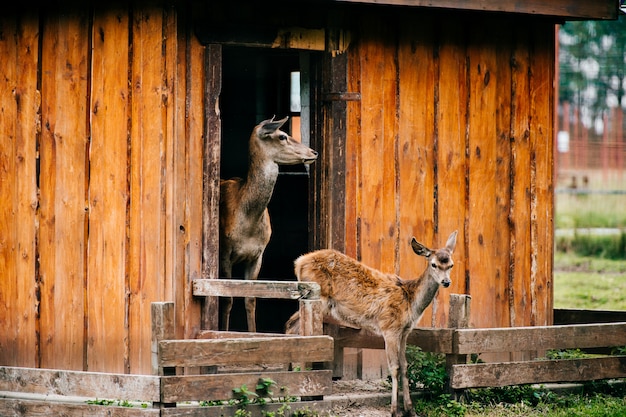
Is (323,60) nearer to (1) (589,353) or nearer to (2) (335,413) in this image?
(2) (335,413)

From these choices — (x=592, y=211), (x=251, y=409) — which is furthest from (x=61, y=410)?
(x=592, y=211)

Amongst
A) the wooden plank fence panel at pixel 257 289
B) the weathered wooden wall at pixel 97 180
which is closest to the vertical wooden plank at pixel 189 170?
the weathered wooden wall at pixel 97 180

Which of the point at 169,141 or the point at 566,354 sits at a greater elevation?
the point at 169,141

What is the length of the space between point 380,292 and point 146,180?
6.99 feet

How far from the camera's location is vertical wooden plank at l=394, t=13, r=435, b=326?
10.0m

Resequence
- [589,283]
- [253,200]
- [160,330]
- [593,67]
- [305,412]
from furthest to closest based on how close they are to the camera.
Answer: [593,67]
[589,283]
[253,200]
[305,412]
[160,330]

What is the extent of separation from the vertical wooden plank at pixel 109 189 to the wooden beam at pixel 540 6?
1.90m

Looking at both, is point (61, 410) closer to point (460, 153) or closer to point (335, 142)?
point (335, 142)

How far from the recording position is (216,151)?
9.16m

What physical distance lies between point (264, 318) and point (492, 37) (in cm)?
431

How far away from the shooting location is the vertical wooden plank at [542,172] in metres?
10.5

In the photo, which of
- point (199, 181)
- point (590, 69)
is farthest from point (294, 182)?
point (590, 69)

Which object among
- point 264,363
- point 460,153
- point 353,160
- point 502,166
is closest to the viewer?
point 264,363

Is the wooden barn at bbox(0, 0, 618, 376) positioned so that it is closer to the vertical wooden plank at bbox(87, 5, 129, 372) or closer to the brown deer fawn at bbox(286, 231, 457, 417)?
the vertical wooden plank at bbox(87, 5, 129, 372)
